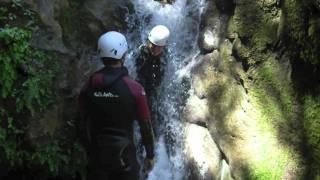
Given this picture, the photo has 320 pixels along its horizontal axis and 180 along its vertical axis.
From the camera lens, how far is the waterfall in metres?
6.95

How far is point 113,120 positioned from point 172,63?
298 centimetres

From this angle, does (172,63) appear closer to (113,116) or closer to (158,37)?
(158,37)

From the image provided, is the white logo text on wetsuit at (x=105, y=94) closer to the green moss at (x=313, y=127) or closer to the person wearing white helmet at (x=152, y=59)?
the green moss at (x=313, y=127)

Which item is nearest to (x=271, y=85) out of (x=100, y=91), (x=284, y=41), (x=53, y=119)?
(x=284, y=41)

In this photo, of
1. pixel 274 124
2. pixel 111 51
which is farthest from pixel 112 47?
pixel 274 124

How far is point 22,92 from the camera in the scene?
526cm

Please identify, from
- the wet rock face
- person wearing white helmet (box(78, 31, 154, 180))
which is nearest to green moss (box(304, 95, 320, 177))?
person wearing white helmet (box(78, 31, 154, 180))

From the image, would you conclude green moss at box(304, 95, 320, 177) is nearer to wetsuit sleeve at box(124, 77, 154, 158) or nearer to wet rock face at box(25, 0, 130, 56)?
wetsuit sleeve at box(124, 77, 154, 158)

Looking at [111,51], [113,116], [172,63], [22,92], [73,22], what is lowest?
[113,116]

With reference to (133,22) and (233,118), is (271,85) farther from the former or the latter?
(133,22)

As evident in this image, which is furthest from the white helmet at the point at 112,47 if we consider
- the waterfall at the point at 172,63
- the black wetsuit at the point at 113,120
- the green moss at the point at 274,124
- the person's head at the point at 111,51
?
the waterfall at the point at 172,63

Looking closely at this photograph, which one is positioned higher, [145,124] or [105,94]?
[105,94]

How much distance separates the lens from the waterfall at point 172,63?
22.8 ft

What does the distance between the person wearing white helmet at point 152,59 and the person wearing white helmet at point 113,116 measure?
182 centimetres
